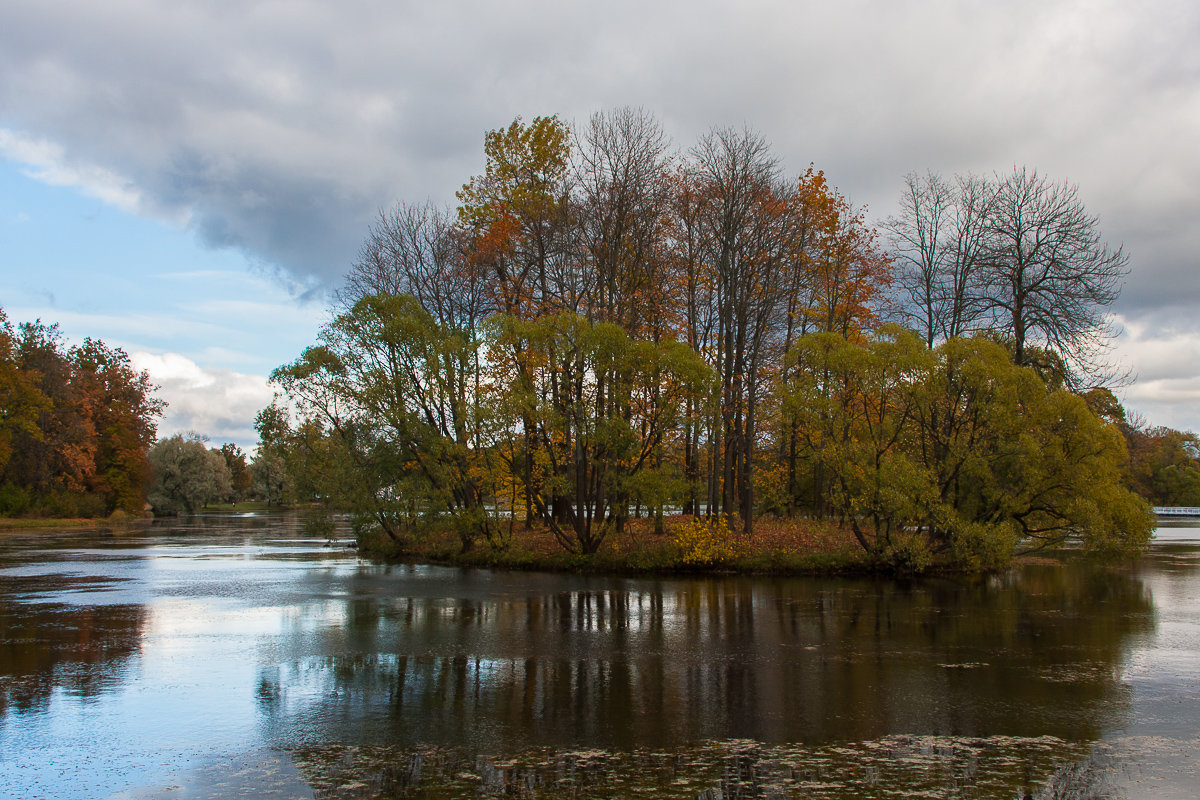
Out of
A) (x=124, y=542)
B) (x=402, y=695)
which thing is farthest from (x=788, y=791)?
(x=124, y=542)

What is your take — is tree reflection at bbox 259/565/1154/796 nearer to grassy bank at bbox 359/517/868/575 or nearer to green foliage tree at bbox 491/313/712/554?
grassy bank at bbox 359/517/868/575

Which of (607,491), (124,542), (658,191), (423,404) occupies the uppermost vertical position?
(658,191)

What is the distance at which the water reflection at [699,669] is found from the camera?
29.9 ft

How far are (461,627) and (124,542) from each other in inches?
1459

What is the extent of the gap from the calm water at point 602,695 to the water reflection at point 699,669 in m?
0.05

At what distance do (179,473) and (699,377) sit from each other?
82712mm

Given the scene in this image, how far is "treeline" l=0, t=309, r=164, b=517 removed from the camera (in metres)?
58.8

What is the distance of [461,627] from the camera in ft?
52.5

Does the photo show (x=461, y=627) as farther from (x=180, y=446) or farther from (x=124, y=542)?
(x=180, y=446)

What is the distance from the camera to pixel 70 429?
65125 mm

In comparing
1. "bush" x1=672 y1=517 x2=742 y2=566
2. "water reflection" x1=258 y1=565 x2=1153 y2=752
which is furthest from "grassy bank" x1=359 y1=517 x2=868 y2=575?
"water reflection" x1=258 y1=565 x2=1153 y2=752

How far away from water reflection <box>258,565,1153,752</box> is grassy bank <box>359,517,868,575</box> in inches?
187

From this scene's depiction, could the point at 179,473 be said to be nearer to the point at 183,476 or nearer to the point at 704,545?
the point at 183,476

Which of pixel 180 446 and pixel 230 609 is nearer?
pixel 230 609
